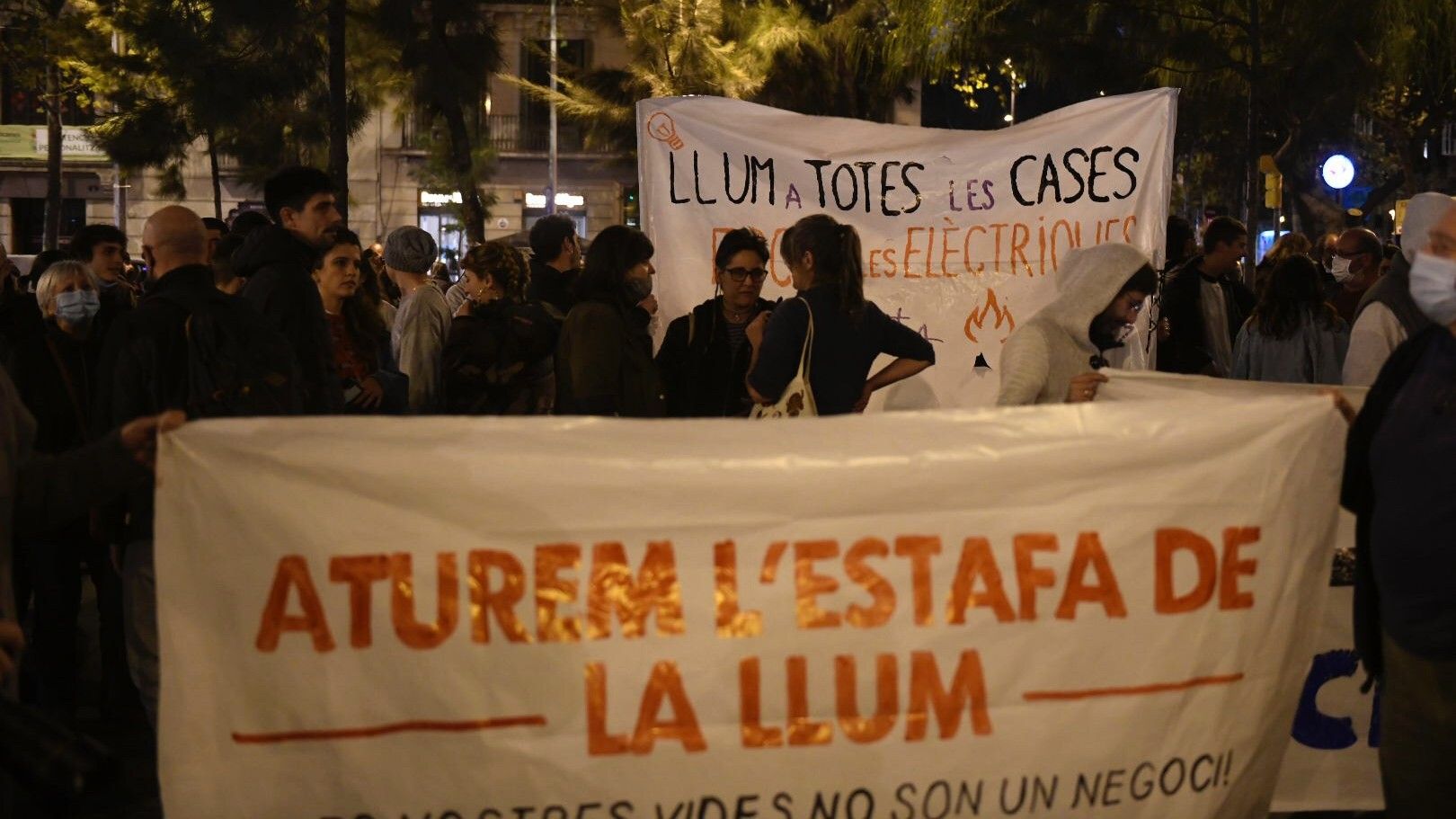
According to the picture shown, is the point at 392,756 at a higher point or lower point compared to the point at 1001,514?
lower

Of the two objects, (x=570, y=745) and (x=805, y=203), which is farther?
(x=805, y=203)

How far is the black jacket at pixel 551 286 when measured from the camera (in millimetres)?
7793

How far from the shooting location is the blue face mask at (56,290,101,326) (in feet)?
22.1

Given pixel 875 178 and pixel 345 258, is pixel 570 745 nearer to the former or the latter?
pixel 345 258

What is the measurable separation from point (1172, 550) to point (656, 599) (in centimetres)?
113

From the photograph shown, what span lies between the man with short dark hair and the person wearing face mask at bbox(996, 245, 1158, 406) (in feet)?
9.94

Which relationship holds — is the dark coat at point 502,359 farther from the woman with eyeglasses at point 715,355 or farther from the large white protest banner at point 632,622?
the large white protest banner at point 632,622

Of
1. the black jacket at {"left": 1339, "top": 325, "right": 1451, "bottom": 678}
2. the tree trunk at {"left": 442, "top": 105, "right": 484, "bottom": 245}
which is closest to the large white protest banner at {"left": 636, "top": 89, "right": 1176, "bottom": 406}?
the black jacket at {"left": 1339, "top": 325, "right": 1451, "bottom": 678}

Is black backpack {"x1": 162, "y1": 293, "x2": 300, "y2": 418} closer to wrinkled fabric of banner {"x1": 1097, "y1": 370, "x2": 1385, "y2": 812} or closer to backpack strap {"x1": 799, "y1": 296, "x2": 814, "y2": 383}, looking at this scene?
backpack strap {"x1": 799, "y1": 296, "x2": 814, "y2": 383}

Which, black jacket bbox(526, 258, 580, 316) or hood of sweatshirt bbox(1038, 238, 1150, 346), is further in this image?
black jacket bbox(526, 258, 580, 316)

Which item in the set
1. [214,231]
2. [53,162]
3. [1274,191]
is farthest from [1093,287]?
[53,162]

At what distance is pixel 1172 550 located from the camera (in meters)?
4.03

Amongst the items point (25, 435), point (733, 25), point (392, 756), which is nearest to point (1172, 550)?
point (392, 756)

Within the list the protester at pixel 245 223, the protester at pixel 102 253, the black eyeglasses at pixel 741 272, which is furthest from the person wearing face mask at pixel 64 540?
the black eyeglasses at pixel 741 272
